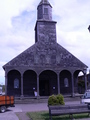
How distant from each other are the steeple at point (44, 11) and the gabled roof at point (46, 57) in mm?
5742

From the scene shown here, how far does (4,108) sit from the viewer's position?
50.2 feet

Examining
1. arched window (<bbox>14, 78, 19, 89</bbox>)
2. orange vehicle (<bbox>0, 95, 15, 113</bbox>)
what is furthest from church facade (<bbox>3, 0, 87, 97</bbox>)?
orange vehicle (<bbox>0, 95, 15, 113</bbox>)

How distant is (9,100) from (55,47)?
48.6 feet

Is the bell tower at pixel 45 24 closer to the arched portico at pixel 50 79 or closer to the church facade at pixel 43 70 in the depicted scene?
the church facade at pixel 43 70

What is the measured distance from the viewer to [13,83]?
2748cm

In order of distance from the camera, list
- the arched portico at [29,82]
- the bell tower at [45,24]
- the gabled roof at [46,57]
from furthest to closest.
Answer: the bell tower at [45,24] → the arched portico at [29,82] → the gabled roof at [46,57]

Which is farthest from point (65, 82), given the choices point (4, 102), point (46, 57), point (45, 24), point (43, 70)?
point (4, 102)

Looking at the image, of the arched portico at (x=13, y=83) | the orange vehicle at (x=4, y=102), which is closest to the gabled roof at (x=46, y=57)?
the arched portico at (x=13, y=83)

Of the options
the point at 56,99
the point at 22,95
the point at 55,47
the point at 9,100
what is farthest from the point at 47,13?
the point at 56,99

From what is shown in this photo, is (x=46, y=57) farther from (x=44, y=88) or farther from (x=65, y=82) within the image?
(x=44, y=88)

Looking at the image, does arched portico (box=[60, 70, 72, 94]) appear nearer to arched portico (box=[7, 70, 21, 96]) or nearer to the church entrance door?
the church entrance door

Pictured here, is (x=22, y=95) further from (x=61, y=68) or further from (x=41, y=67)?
(x=61, y=68)

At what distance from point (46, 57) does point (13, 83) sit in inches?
246

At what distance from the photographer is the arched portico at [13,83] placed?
89.5 ft
